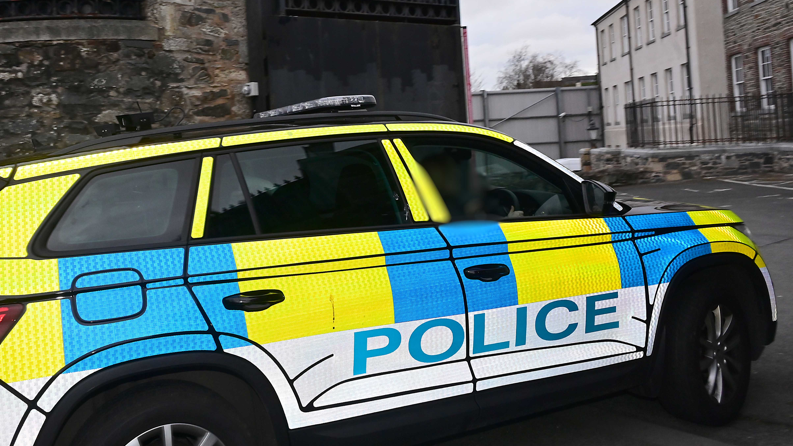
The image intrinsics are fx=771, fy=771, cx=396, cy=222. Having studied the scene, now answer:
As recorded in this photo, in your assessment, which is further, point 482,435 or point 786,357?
point 786,357

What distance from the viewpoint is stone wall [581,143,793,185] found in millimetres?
19031

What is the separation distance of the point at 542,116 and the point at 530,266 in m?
29.7

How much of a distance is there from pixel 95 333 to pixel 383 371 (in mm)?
1079

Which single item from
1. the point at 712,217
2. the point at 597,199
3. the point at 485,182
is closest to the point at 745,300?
the point at 712,217

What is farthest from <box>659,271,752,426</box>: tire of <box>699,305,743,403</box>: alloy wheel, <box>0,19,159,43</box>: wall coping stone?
<box>0,19,159,43</box>: wall coping stone

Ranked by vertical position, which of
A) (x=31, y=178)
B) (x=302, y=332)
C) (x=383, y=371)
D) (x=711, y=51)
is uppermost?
(x=711, y=51)

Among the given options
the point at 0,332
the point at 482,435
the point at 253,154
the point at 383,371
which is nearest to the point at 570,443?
the point at 482,435

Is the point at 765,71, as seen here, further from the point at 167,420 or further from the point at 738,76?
the point at 167,420

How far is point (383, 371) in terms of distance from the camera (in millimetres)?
3029

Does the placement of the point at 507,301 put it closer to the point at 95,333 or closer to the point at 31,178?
the point at 95,333

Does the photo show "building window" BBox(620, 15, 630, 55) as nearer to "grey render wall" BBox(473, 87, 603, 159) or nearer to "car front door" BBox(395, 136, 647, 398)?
"grey render wall" BBox(473, 87, 603, 159)

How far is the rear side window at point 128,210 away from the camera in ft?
8.86

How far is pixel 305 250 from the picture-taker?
118 inches

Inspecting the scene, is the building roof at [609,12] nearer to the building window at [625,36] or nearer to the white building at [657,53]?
the white building at [657,53]
